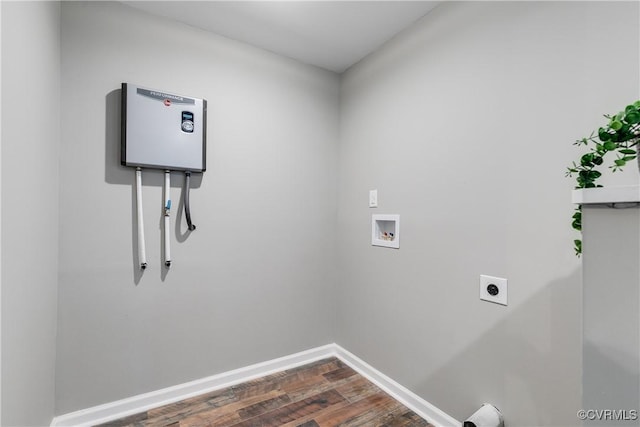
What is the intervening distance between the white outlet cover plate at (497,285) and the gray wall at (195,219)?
1233 millimetres

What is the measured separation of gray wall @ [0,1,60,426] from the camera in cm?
90

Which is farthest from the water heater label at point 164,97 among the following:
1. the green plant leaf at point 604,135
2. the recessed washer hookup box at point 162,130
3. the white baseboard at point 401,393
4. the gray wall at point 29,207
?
the white baseboard at point 401,393

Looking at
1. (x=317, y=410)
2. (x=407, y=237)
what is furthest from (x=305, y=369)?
(x=407, y=237)

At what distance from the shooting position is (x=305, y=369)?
82.9 inches

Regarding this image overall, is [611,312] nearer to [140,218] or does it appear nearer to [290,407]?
[290,407]

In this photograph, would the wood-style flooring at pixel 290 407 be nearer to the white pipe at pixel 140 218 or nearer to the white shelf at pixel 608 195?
the white pipe at pixel 140 218

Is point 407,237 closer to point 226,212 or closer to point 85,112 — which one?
point 226,212

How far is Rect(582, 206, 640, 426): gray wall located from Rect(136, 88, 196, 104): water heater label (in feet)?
6.23

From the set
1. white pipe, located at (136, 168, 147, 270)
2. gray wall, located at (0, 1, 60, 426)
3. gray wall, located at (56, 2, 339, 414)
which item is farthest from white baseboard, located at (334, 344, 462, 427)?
gray wall, located at (0, 1, 60, 426)

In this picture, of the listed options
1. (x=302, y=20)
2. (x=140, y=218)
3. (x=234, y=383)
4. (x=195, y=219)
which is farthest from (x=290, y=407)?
(x=302, y=20)

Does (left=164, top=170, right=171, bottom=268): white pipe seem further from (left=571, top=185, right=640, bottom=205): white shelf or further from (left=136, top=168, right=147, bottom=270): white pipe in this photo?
(left=571, top=185, right=640, bottom=205): white shelf

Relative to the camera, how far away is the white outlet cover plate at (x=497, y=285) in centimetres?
128

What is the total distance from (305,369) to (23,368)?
1.58 m

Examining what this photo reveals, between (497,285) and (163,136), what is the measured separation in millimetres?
1944
